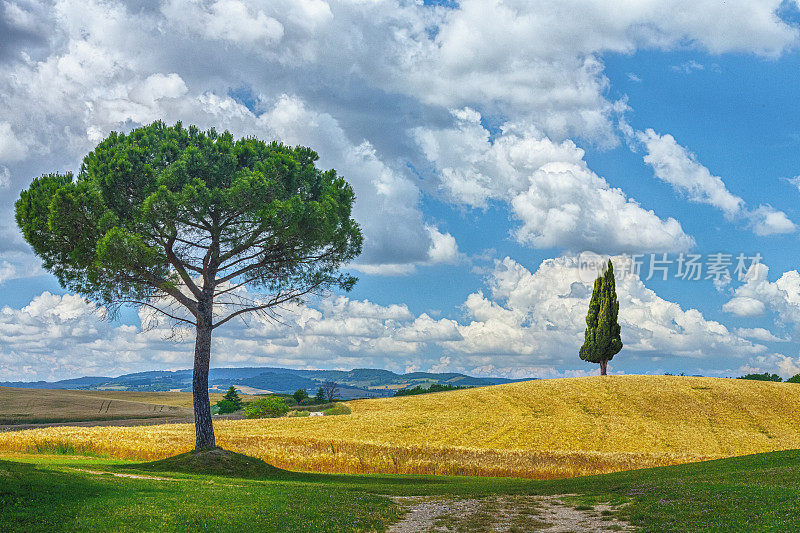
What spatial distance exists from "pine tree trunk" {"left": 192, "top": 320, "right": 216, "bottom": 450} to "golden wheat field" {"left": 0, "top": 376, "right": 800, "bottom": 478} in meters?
4.57

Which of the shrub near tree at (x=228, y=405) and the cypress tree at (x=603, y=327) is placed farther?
the shrub near tree at (x=228, y=405)

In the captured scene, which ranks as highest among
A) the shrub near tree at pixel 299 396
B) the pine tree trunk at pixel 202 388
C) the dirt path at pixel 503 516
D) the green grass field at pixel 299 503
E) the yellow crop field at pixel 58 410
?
the pine tree trunk at pixel 202 388

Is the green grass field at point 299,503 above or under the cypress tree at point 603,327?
under

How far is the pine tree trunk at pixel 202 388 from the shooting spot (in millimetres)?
35750

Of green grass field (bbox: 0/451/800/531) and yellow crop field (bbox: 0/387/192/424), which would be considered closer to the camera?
green grass field (bbox: 0/451/800/531)

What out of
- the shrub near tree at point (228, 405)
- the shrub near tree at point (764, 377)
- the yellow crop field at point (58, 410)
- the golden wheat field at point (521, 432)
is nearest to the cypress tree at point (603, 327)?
the golden wheat field at point (521, 432)

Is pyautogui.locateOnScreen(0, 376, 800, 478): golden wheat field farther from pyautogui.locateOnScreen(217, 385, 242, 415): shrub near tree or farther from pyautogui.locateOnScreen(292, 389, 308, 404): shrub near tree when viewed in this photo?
pyautogui.locateOnScreen(217, 385, 242, 415): shrub near tree

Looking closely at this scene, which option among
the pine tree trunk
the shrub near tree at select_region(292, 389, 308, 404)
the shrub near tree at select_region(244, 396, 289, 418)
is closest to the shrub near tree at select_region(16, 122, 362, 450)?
the pine tree trunk

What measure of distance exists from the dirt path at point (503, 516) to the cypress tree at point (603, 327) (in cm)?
6028

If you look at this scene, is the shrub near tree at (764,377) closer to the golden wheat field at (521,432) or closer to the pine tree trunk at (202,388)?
the golden wheat field at (521,432)

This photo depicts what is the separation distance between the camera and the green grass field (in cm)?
1511

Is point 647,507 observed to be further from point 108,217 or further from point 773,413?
point 773,413

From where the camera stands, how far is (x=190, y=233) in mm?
36000

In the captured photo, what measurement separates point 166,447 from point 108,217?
1608 cm
